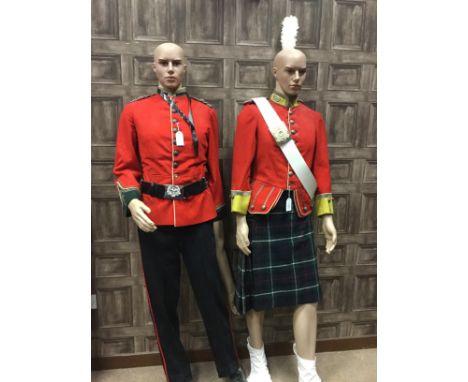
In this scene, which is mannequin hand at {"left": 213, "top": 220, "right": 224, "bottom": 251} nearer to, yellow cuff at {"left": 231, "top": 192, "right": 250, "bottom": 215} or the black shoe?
yellow cuff at {"left": 231, "top": 192, "right": 250, "bottom": 215}

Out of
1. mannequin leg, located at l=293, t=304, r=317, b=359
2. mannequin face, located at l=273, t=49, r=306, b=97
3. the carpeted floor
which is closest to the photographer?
mannequin face, located at l=273, t=49, r=306, b=97

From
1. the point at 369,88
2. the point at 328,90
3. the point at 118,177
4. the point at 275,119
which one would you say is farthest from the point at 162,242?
the point at 369,88

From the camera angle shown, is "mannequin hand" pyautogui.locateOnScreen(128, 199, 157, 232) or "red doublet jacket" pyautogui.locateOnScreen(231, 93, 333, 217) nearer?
"mannequin hand" pyautogui.locateOnScreen(128, 199, 157, 232)

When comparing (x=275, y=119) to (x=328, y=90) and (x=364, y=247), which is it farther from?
(x=364, y=247)

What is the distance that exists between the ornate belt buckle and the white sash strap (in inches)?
20.9

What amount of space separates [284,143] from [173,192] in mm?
587

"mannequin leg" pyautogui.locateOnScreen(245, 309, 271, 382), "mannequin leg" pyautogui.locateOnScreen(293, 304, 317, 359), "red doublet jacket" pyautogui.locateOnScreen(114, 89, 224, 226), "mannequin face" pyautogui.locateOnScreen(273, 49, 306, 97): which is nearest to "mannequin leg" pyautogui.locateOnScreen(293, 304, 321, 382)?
"mannequin leg" pyautogui.locateOnScreen(293, 304, 317, 359)

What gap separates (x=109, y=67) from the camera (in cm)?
Result: 196

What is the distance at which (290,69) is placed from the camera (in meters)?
1.76

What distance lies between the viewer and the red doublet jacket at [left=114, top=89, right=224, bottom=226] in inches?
68.9

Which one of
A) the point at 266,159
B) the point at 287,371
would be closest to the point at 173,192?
the point at 266,159

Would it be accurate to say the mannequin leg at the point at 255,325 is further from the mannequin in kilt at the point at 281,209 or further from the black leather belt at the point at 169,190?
the black leather belt at the point at 169,190

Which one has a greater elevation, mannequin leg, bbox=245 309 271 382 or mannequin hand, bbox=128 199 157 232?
mannequin hand, bbox=128 199 157 232

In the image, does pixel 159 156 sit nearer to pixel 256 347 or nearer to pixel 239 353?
pixel 256 347
